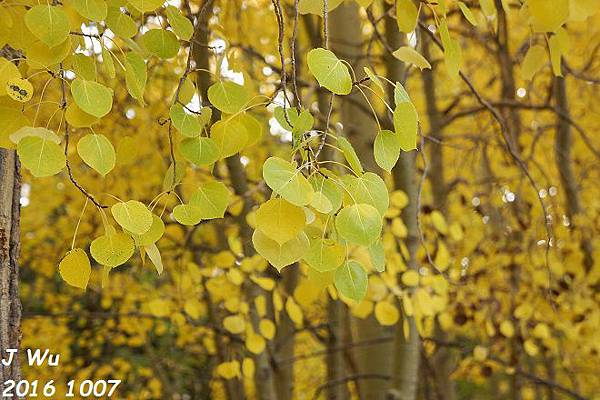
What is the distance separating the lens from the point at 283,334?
103 inches

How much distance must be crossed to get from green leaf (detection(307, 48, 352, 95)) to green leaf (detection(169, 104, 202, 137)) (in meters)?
0.17

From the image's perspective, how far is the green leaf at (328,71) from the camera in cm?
66

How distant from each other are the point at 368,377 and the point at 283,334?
444 mm

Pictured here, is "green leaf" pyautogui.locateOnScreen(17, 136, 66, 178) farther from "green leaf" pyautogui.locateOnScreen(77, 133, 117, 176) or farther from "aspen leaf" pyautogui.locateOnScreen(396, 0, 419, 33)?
"aspen leaf" pyautogui.locateOnScreen(396, 0, 419, 33)

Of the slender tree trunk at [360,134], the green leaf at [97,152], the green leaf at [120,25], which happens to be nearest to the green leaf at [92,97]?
the green leaf at [97,152]

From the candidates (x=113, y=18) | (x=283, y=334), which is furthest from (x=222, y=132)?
(x=283, y=334)

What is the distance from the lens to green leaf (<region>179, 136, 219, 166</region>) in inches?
30.7

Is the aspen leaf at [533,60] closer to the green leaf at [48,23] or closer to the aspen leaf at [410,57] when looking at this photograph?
the aspen leaf at [410,57]

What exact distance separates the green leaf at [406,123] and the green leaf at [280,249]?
145mm

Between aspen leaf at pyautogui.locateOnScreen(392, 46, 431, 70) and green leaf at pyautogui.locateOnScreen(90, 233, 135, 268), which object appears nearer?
green leaf at pyautogui.locateOnScreen(90, 233, 135, 268)

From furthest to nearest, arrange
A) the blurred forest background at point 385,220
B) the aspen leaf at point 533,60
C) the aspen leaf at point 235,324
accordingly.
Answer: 1. the aspen leaf at point 235,324
2. the blurred forest background at point 385,220
3. the aspen leaf at point 533,60

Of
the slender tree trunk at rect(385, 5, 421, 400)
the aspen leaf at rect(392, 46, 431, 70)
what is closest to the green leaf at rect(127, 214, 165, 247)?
the aspen leaf at rect(392, 46, 431, 70)

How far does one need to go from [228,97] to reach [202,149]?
77 millimetres

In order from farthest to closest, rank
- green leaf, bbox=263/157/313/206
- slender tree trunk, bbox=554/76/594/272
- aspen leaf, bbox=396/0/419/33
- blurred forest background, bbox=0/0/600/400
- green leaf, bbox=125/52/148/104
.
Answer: slender tree trunk, bbox=554/76/594/272
blurred forest background, bbox=0/0/600/400
aspen leaf, bbox=396/0/419/33
green leaf, bbox=125/52/148/104
green leaf, bbox=263/157/313/206
